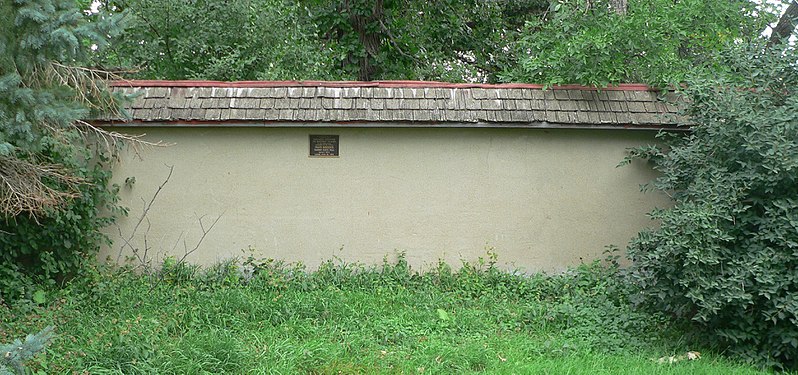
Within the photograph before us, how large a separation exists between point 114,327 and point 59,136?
6.11ft

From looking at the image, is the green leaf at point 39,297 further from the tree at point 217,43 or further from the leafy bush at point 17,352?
the tree at point 217,43

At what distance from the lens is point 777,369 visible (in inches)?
249

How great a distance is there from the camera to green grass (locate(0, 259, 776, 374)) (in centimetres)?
588

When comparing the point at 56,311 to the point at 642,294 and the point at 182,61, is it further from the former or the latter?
the point at 182,61

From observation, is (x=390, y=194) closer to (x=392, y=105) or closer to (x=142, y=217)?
(x=392, y=105)

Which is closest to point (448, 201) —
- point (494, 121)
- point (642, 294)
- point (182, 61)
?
point (494, 121)

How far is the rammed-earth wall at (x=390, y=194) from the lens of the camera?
28.8 feet

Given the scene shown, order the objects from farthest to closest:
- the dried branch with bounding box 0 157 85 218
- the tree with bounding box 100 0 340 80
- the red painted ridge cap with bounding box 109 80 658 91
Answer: the tree with bounding box 100 0 340 80
the red painted ridge cap with bounding box 109 80 658 91
the dried branch with bounding box 0 157 85 218

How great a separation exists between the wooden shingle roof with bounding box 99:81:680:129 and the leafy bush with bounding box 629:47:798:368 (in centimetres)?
143

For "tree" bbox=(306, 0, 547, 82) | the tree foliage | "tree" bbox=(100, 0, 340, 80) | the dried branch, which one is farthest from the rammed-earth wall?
"tree" bbox=(306, 0, 547, 82)

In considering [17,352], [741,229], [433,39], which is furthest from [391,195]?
[433,39]

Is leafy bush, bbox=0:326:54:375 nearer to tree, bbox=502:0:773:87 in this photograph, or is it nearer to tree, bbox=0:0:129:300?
tree, bbox=0:0:129:300

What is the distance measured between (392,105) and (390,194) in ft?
3.56

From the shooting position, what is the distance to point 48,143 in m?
7.49
